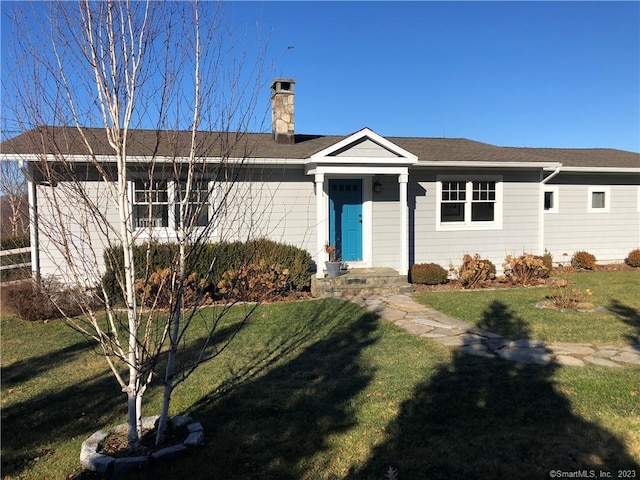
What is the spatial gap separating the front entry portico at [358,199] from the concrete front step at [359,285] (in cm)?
39

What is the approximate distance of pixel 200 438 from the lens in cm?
365

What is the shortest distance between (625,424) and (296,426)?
8.69 feet

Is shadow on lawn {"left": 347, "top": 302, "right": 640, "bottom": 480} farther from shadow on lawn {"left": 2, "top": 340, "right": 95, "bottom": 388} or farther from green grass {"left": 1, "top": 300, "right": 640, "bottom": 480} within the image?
shadow on lawn {"left": 2, "top": 340, "right": 95, "bottom": 388}

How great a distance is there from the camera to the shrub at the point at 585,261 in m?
13.3

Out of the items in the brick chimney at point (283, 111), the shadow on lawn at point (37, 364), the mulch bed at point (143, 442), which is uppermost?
the brick chimney at point (283, 111)

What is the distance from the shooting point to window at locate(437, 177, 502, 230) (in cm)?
1222

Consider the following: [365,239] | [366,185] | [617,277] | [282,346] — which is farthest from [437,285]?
Answer: [282,346]

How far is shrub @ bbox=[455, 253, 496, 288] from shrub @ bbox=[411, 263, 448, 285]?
1.46 feet

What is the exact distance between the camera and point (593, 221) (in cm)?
1414

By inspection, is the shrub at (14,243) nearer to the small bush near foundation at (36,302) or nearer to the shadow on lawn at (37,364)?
the small bush near foundation at (36,302)

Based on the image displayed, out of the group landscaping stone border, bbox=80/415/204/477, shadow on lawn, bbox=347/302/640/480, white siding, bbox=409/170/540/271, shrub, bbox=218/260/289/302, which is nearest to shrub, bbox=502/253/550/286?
white siding, bbox=409/170/540/271

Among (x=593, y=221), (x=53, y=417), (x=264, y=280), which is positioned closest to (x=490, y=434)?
(x=53, y=417)

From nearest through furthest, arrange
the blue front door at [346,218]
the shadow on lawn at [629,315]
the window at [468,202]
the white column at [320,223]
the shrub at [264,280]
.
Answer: the shadow on lawn at [629,315] < the shrub at [264,280] < the white column at [320,223] < the blue front door at [346,218] < the window at [468,202]

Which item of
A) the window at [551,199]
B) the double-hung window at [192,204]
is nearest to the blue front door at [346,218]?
the window at [551,199]
